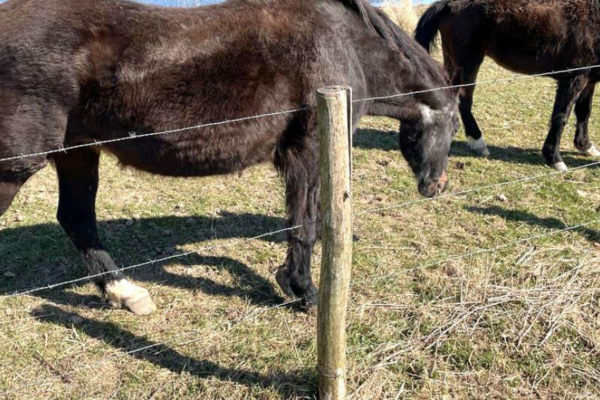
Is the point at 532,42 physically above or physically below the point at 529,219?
above

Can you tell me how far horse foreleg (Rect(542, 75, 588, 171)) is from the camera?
214 inches

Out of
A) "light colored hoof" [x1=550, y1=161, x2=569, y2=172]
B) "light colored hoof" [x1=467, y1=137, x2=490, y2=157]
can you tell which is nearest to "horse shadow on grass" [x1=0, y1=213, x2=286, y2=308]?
"light colored hoof" [x1=467, y1=137, x2=490, y2=157]

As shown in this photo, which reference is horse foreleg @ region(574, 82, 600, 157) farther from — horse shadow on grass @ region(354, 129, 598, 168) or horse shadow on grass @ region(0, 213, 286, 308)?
horse shadow on grass @ region(0, 213, 286, 308)

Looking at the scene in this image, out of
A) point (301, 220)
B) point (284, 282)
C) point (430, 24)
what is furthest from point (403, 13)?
point (284, 282)

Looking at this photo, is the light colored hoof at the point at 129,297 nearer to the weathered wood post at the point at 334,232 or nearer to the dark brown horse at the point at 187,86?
the dark brown horse at the point at 187,86

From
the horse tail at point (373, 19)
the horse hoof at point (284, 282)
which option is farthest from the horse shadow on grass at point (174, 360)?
the horse tail at point (373, 19)

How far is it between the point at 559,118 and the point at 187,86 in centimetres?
446

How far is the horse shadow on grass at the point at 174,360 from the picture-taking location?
8.45 ft

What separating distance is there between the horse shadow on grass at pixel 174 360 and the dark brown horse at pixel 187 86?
9.6 inches

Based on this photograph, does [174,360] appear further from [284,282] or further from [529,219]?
[529,219]

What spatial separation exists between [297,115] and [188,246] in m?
1.69

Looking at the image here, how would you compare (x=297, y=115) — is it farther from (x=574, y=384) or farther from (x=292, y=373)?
(x=574, y=384)

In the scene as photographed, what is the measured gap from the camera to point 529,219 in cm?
438

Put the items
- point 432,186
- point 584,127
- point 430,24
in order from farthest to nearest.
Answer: point 430,24 → point 584,127 → point 432,186
